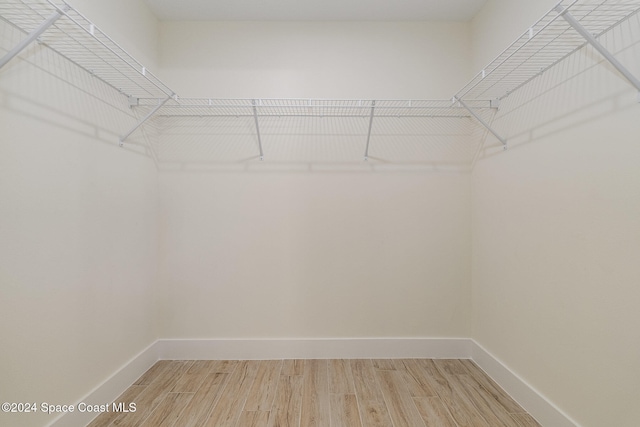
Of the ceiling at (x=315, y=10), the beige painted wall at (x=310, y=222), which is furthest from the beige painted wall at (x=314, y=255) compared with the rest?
the ceiling at (x=315, y=10)

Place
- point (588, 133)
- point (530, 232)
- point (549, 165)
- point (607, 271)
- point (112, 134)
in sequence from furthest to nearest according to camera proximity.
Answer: point (112, 134)
point (530, 232)
point (549, 165)
point (588, 133)
point (607, 271)

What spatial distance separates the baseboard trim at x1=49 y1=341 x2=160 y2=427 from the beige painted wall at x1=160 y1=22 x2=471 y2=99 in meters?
1.89

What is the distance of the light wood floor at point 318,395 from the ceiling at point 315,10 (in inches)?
99.2

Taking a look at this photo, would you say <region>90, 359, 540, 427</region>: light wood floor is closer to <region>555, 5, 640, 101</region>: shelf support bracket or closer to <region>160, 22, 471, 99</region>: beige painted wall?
<region>555, 5, 640, 101</region>: shelf support bracket

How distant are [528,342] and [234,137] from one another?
2317 mm

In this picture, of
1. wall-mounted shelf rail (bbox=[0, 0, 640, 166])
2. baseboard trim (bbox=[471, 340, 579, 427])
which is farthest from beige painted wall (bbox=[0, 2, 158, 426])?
baseboard trim (bbox=[471, 340, 579, 427])

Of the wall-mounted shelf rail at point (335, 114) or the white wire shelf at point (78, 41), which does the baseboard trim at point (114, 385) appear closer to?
the wall-mounted shelf rail at point (335, 114)

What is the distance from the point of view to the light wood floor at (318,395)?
175 centimetres

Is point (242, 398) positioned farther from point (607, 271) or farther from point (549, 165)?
point (549, 165)

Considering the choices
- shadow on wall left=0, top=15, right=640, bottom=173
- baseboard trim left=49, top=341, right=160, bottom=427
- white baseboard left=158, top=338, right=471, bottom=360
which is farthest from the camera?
white baseboard left=158, top=338, right=471, bottom=360

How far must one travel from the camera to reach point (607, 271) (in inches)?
53.9

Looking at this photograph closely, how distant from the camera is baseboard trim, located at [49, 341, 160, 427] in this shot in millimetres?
1599

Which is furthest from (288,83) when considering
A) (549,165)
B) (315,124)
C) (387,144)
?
(549,165)

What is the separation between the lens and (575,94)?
61.0 inches
